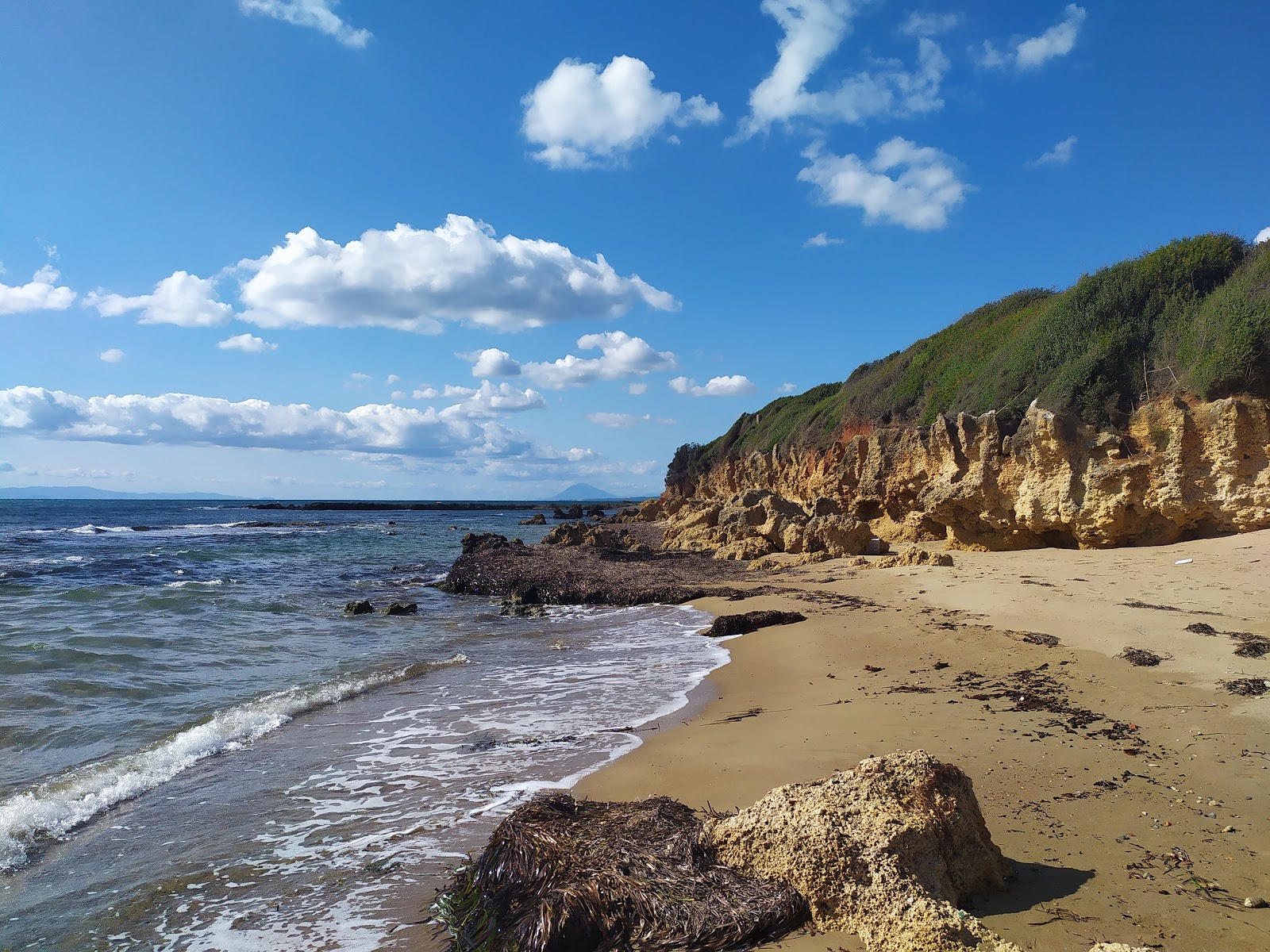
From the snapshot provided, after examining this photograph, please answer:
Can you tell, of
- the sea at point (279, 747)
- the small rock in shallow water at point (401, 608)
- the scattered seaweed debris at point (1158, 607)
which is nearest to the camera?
the sea at point (279, 747)

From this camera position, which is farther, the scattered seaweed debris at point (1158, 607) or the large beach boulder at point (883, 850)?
the scattered seaweed debris at point (1158, 607)

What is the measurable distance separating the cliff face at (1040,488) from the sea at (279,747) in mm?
7925

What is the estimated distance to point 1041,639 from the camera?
8.38m

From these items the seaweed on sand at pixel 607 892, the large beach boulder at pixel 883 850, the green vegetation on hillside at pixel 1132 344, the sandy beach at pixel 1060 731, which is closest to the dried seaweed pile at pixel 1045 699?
the sandy beach at pixel 1060 731

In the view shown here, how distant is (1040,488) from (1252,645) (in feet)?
28.7

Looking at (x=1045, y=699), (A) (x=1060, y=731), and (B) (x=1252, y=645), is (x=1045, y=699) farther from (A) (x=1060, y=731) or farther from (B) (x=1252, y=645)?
(B) (x=1252, y=645)

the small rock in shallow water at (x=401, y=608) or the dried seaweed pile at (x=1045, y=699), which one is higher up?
the dried seaweed pile at (x=1045, y=699)

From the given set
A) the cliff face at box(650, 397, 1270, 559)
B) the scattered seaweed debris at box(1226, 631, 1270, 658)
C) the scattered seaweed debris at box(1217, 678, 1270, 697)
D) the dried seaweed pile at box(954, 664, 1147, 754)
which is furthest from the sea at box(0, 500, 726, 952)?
the cliff face at box(650, 397, 1270, 559)

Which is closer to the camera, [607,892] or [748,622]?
[607,892]

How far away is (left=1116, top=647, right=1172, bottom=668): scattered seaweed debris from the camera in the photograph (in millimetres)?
6925

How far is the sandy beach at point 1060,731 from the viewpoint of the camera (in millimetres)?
3133

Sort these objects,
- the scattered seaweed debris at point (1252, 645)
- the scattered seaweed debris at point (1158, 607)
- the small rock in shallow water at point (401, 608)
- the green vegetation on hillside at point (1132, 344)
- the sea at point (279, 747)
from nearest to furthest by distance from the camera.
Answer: the sea at point (279, 747) < the scattered seaweed debris at point (1252, 645) < the scattered seaweed debris at point (1158, 607) < the green vegetation on hillside at point (1132, 344) < the small rock in shallow water at point (401, 608)

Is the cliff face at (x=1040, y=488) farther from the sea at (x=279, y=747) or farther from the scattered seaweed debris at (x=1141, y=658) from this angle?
the scattered seaweed debris at (x=1141, y=658)

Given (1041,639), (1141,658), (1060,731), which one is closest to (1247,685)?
(1141,658)
